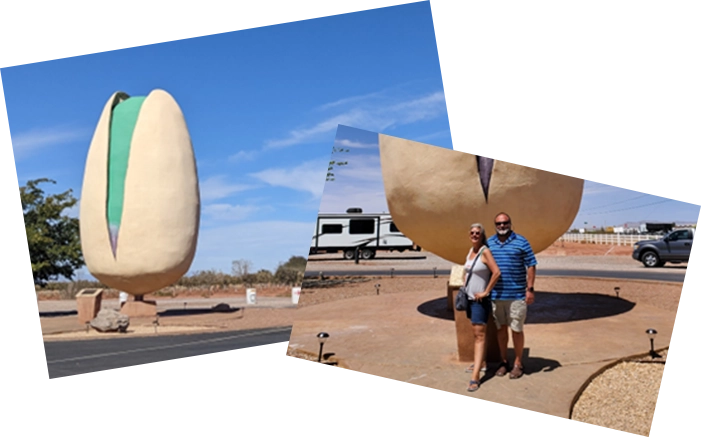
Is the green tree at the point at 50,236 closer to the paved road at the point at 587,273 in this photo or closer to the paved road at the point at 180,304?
the paved road at the point at 180,304

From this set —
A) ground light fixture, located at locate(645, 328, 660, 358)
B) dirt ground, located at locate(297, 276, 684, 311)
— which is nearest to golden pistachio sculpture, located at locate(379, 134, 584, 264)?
dirt ground, located at locate(297, 276, 684, 311)

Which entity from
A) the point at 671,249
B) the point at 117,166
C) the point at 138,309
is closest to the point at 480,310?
the point at 671,249

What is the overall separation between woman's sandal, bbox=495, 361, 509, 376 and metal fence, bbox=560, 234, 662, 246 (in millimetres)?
1310

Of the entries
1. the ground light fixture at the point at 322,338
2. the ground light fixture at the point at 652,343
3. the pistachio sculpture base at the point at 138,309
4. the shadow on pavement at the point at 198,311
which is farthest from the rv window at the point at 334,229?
the pistachio sculpture base at the point at 138,309

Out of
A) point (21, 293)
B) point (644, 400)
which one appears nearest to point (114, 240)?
point (21, 293)

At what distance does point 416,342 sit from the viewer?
5973mm

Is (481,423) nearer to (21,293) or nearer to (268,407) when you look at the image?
(268,407)

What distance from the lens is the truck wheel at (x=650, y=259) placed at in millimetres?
5094

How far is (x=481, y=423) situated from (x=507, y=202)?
1977 mm

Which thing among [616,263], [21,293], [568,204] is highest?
[568,204]

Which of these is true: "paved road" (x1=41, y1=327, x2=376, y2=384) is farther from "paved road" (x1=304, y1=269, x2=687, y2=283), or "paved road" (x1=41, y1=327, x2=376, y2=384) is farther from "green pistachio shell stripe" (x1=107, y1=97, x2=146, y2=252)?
"green pistachio shell stripe" (x1=107, y1=97, x2=146, y2=252)

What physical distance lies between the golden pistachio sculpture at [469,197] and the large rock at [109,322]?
5.44 m

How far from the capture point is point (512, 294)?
206 inches

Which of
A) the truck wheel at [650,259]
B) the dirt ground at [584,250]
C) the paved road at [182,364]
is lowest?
the paved road at [182,364]
